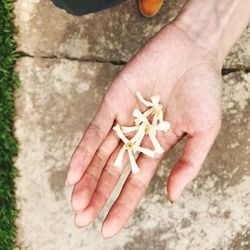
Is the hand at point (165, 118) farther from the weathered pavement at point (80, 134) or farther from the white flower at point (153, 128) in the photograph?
the weathered pavement at point (80, 134)

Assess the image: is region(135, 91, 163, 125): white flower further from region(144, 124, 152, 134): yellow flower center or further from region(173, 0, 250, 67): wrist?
region(173, 0, 250, 67): wrist

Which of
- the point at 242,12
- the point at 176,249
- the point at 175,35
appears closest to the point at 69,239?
the point at 176,249

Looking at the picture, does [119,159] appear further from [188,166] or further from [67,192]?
[67,192]

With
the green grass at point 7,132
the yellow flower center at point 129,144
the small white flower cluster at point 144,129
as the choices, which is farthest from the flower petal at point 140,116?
the green grass at point 7,132

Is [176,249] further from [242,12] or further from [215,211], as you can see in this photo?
[242,12]

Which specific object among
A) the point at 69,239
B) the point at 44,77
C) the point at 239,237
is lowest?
the point at 69,239

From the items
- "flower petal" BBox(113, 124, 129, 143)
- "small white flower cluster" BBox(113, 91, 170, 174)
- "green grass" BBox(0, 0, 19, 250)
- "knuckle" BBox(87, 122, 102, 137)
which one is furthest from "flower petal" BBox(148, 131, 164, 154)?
"green grass" BBox(0, 0, 19, 250)

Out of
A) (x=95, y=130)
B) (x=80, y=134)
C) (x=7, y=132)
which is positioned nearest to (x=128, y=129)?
(x=95, y=130)
